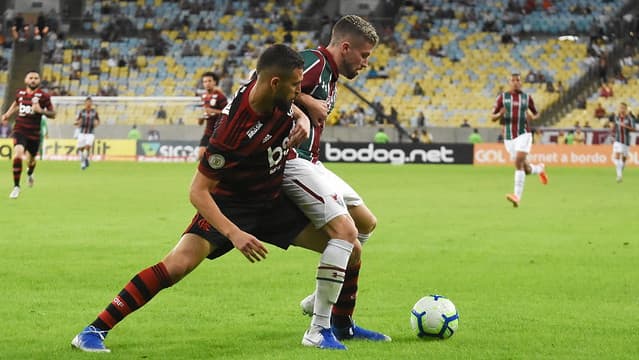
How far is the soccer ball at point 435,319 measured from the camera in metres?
7.12

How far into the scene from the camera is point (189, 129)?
45.8 meters

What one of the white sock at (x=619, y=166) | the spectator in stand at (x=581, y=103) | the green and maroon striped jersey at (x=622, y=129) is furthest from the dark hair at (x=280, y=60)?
the spectator in stand at (x=581, y=103)

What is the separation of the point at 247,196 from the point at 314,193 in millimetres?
439

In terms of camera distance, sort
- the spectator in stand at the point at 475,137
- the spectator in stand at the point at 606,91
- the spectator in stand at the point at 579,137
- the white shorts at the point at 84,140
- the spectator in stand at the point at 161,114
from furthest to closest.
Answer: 1. the spectator in stand at the point at 606,91
2. the spectator in stand at the point at 161,114
3. the spectator in stand at the point at 475,137
4. the spectator in stand at the point at 579,137
5. the white shorts at the point at 84,140

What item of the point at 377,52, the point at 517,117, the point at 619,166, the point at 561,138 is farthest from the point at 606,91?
the point at 517,117

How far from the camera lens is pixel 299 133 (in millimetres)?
6609

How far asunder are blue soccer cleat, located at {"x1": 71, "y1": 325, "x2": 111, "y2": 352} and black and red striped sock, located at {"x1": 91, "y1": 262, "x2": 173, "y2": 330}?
38mm

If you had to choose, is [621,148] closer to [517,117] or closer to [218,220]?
[517,117]

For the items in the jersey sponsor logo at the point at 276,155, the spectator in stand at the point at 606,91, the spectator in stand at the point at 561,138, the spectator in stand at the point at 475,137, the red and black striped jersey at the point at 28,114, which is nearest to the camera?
the jersey sponsor logo at the point at 276,155

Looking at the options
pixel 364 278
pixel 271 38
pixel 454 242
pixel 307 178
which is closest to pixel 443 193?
pixel 454 242

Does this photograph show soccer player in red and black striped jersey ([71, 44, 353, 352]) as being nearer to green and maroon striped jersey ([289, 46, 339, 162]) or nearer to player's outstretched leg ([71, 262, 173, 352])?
player's outstretched leg ([71, 262, 173, 352])

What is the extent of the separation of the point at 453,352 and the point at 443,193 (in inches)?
695

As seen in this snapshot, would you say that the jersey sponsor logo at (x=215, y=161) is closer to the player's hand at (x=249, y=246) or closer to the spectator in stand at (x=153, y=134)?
the player's hand at (x=249, y=246)

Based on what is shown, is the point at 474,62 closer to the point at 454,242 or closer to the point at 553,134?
the point at 553,134
